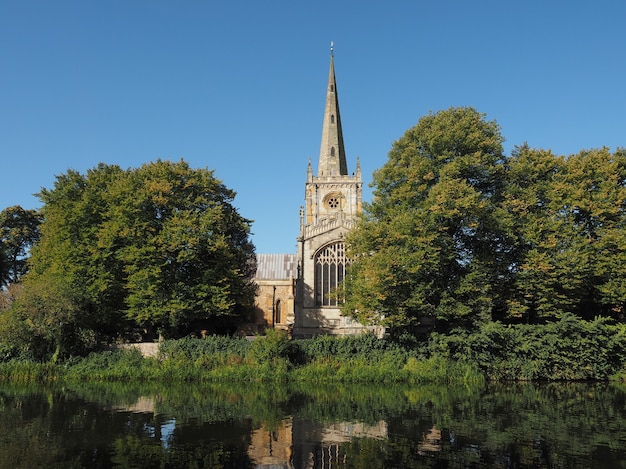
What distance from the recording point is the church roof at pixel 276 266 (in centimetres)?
4897

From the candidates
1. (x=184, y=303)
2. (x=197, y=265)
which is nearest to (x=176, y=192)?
(x=197, y=265)

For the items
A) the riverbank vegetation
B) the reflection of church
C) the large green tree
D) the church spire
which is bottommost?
the reflection of church

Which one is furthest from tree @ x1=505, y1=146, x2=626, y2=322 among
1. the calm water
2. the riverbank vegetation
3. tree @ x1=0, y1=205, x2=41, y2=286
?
tree @ x1=0, y1=205, x2=41, y2=286

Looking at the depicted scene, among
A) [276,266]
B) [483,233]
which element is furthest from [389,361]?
[276,266]

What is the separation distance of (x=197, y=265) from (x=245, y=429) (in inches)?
600

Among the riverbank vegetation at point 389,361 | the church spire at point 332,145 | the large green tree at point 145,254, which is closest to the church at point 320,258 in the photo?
the church spire at point 332,145

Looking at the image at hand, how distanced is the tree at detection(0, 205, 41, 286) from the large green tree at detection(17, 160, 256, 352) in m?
14.8

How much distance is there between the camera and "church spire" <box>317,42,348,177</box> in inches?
1982

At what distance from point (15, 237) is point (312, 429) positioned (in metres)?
38.5

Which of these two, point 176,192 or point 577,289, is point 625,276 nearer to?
point 577,289

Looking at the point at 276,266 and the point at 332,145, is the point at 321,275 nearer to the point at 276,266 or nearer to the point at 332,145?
the point at 276,266

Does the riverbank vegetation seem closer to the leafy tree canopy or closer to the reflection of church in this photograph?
the leafy tree canopy

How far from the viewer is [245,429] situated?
12.1m

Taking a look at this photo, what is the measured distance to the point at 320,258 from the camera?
36.6m
